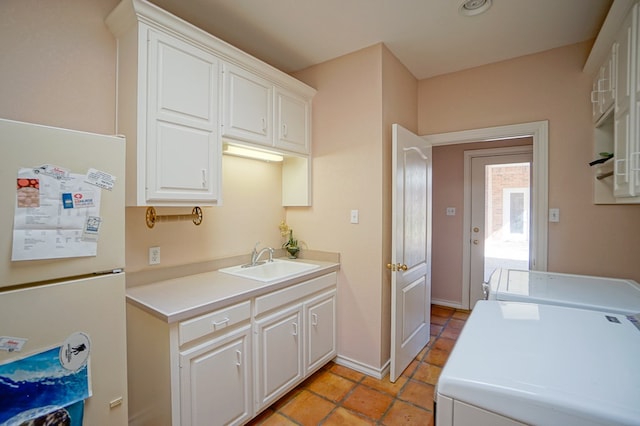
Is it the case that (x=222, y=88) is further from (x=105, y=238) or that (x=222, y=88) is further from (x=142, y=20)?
(x=105, y=238)

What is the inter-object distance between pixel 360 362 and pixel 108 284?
1.95 meters

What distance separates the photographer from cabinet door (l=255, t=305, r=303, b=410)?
6.06 feet

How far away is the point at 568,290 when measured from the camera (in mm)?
1772

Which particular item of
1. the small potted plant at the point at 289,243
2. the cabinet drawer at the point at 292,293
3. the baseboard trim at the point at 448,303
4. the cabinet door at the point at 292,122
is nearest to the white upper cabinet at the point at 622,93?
the cabinet drawer at the point at 292,293

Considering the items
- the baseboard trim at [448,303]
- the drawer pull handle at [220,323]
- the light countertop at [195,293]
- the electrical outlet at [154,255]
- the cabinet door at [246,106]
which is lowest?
the baseboard trim at [448,303]

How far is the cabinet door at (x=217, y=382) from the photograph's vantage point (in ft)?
4.84

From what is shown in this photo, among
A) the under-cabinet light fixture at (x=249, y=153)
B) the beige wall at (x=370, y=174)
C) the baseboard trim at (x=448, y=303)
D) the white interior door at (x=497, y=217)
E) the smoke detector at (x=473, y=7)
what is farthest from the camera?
the baseboard trim at (x=448, y=303)

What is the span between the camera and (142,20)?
5.05 feet

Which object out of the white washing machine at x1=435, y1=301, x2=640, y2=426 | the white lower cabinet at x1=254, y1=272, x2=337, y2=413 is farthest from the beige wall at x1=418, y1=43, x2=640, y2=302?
the white lower cabinet at x1=254, y1=272, x2=337, y2=413

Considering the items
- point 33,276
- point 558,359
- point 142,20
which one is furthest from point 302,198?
point 558,359

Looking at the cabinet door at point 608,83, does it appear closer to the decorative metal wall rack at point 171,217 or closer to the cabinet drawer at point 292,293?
the cabinet drawer at point 292,293

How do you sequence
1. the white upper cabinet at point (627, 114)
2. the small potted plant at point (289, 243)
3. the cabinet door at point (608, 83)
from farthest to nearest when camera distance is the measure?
the small potted plant at point (289, 243)
the cabinet door at point (608, 83)
the white upper cabinet at point (627, 114)

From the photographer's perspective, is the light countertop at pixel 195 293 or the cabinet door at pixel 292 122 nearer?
the light countertop at pixel 195 293

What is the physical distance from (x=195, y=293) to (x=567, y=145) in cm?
284
